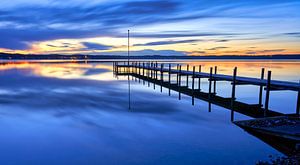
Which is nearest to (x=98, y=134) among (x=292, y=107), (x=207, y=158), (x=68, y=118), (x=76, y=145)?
(x=76, y=145)

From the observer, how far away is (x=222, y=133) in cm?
1048

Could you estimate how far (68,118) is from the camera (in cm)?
1261

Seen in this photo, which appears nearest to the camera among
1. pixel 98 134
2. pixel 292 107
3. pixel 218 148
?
pixel 218 148

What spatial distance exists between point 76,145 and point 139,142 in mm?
2189

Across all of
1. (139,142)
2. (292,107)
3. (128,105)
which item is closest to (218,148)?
(139,142)

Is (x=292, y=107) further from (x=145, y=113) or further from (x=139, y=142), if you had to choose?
(x=139, y=142)

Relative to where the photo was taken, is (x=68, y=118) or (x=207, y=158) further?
(x=68, y=118)

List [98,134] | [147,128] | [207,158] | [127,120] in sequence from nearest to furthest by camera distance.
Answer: [207,158] < [98,134] < [147,128] < [127,120]

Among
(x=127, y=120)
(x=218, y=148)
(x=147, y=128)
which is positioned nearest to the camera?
(x=218, y=148)

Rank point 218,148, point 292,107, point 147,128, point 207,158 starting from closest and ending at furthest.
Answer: point 207,158 < point 218,148 < point 147,128 < point 292,107

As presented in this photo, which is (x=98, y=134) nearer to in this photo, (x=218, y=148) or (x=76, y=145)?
(x=76, y=145)

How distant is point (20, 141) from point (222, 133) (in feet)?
25.1

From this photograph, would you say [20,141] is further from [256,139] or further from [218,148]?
[256,139]

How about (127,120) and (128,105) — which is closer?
(127,120)
